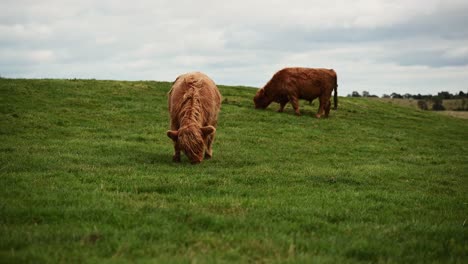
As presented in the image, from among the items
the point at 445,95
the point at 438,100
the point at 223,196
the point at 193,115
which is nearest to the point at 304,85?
the point at 193,115

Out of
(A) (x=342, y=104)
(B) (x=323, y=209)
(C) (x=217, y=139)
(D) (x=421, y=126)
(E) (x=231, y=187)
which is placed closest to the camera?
(B) (x=323, y=209)

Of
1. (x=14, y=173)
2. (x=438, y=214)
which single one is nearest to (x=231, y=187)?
(x=438, y=214)

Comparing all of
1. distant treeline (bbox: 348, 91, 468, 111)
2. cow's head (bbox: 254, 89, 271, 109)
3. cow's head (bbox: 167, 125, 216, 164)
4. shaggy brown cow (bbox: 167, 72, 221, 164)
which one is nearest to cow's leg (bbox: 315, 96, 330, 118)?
cow's head (bbox: 254, 89, 271, 109)

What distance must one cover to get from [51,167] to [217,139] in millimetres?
8350

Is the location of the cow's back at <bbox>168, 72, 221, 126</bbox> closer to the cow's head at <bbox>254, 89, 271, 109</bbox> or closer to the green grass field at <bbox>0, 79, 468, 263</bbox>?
the green grass field at <bbox>0, 79, 468, 263</bbox>

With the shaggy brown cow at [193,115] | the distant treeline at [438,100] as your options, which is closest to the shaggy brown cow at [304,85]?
the shaggy brown cow at [193,115]

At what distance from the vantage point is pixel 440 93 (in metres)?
107

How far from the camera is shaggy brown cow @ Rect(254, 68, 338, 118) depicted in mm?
28047

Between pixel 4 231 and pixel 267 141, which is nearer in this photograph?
pixel 4 231

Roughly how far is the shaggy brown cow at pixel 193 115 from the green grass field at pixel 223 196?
0.58 metres

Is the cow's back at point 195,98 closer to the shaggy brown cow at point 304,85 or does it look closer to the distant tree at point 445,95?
the shaggy brown cow at point 304,85

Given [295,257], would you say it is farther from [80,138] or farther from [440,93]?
[440,93]

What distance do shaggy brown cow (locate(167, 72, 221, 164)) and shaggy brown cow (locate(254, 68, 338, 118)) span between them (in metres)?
13.5

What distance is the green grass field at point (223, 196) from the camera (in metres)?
5.82
